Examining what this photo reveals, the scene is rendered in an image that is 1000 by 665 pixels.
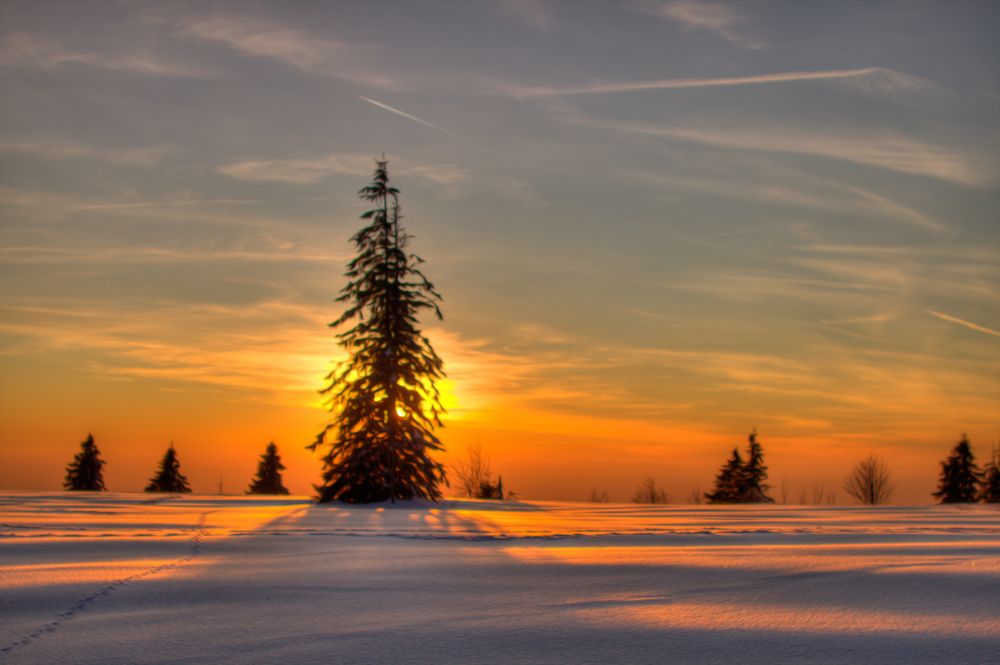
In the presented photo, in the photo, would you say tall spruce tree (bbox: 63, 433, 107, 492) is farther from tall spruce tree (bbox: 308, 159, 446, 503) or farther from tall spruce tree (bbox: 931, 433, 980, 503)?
tall spruce tree (bbox: 931, 433, 980, 503)

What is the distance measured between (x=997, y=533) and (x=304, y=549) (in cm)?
639

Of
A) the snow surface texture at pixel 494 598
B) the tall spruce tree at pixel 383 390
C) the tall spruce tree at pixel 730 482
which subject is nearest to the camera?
the snow surface texture at pixel 494 598

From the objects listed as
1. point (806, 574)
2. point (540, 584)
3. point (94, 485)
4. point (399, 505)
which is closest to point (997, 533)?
point (806, 574)

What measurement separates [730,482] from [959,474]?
35.7 ft

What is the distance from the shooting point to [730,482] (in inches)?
1532

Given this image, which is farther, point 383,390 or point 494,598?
point 383,390

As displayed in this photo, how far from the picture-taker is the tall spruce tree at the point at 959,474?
38.0 metres

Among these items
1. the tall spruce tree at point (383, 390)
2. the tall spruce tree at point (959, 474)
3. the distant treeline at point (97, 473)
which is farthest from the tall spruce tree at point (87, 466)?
the tall spruce tree at point (959, 474)

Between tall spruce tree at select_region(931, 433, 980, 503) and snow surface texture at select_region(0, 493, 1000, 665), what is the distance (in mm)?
35976

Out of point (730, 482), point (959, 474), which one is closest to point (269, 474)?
point (730, 482)

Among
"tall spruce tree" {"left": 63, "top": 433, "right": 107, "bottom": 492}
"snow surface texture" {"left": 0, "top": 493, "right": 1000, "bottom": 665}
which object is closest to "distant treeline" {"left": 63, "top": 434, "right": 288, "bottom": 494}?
"tall spruce tree" {"left": 63, "top": 433, "right": 107, "bottom": 492}

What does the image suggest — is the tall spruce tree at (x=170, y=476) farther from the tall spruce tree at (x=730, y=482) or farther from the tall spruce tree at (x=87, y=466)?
the tall spruce tree at (x=730, y=482)

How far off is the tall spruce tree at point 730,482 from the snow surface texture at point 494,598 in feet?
103

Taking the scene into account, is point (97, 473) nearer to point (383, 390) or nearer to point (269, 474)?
point (269, 474)
